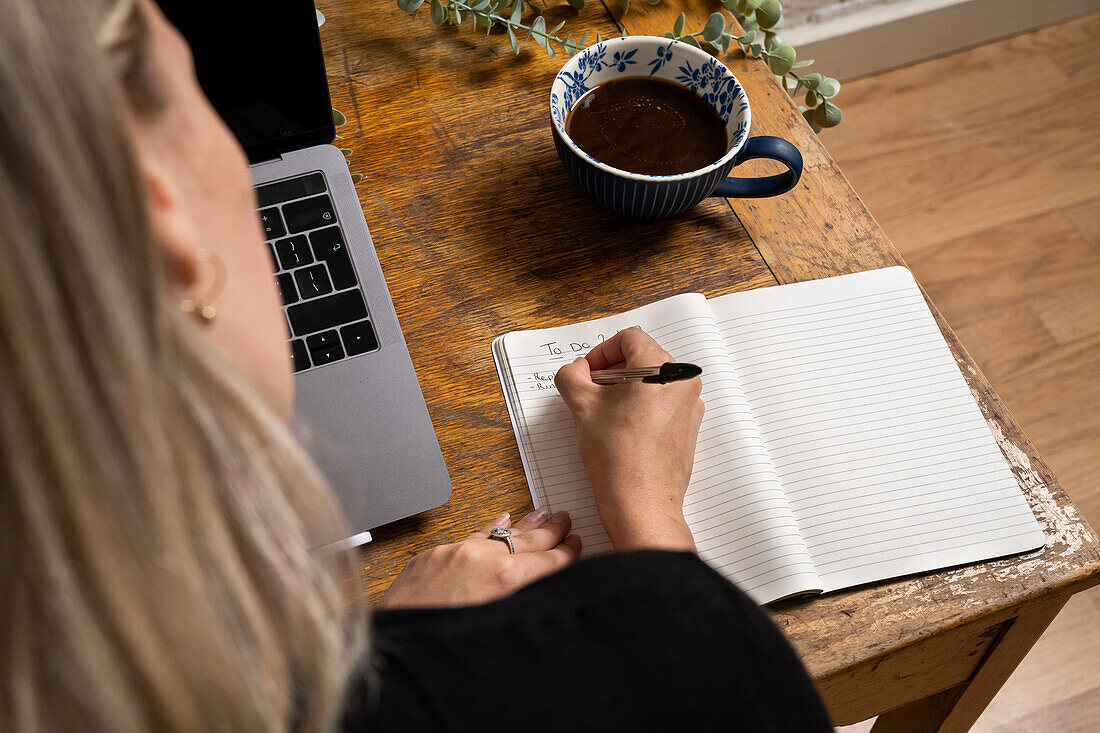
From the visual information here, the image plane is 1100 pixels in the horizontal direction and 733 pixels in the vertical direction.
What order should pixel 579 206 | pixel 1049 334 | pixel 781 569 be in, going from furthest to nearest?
pixel 1049 334 < pixel 579 206 < pixel 781 569

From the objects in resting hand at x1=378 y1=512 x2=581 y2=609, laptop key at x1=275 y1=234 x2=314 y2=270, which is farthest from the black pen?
laptop key at x1=275 y1=234 x2=314 y2=270

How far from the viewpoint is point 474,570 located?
1.73ft

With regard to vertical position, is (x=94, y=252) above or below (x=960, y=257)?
above

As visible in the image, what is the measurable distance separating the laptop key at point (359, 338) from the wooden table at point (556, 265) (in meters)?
0.04

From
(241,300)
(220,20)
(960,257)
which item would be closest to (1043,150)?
(960,257)

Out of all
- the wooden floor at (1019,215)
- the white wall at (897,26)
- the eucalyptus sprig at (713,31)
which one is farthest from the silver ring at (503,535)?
the white wall at (897,26)

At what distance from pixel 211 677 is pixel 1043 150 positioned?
5.91ft

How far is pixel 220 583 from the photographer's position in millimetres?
316

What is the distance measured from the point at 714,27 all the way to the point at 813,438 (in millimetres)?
386

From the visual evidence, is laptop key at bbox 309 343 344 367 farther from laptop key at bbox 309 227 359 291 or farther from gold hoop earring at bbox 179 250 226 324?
gold hoop earring at bbox 179 250 226 324

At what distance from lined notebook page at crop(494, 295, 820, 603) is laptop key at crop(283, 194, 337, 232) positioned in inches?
6.2

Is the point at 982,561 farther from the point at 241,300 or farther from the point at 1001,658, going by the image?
the point at 241,300

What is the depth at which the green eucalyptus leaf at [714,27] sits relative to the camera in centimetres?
77

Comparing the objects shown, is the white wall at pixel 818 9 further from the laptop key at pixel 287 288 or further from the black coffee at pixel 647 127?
the laptop key at pixel 287 288
